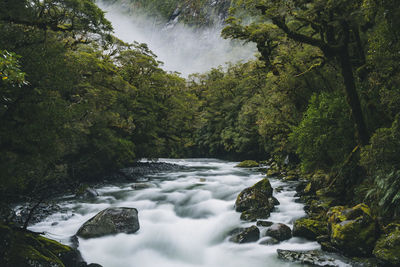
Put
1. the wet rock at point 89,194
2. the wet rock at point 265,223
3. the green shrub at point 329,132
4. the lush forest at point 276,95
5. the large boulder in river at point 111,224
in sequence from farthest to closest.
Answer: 1. the wet rock at point 89,194
2. the green shrub at point 329,132
3. the wet rock at point 265,223
4. the large boulder in river at point 111,224
5. the lush forest at point 276,95

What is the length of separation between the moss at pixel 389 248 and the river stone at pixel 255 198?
17.2ft

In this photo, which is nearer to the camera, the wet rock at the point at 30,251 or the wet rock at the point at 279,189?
the wet rock at the point at 30,251

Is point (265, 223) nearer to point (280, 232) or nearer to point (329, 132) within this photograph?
point (280, 232)

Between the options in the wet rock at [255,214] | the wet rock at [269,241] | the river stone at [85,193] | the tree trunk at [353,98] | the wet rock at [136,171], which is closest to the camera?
the wet rock at [269,241]

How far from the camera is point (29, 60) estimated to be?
863cm

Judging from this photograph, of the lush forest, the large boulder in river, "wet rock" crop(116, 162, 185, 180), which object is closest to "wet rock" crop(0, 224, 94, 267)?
the lush forest

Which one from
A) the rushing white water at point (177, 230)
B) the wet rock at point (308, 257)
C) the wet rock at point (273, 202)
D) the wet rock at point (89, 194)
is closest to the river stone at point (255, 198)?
the wet rock at point (273, 202)

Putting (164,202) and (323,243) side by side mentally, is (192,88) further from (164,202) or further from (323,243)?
(323,243)

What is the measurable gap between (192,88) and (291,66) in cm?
4230

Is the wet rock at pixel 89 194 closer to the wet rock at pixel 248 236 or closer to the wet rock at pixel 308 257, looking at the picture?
the wet rock at pixel 248 236

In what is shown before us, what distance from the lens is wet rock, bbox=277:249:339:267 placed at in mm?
7840

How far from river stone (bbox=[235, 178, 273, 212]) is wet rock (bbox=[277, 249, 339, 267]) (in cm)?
376

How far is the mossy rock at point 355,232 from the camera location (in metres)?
7.81

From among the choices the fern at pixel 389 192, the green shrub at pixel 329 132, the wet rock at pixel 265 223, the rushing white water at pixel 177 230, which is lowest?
the rushing white water at pixel 177 230
